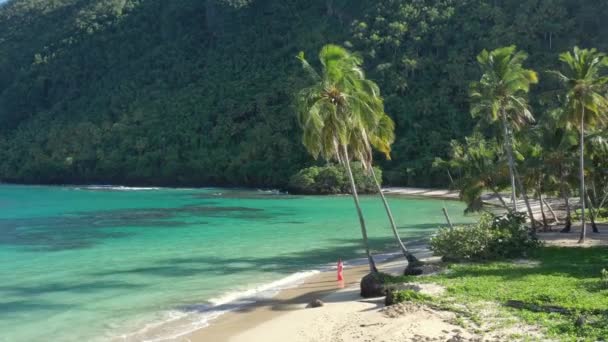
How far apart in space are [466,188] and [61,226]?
32747 millimetres

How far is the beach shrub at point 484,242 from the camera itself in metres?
21.8

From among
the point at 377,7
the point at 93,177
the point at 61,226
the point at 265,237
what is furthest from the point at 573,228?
the point at 93,177

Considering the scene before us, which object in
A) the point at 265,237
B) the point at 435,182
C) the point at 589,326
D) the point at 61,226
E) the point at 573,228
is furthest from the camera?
the point at 435,182

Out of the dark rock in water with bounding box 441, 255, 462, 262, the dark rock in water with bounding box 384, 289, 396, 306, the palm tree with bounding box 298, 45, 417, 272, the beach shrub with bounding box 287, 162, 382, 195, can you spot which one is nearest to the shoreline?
the dark rock in water with bounding box 441, 255, 462, 262

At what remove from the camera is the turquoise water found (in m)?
18.2

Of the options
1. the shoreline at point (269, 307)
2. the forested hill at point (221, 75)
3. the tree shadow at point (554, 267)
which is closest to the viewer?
the shoreline at point (269, 307)

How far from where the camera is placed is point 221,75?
123 m

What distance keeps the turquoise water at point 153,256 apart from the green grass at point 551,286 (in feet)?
26.8

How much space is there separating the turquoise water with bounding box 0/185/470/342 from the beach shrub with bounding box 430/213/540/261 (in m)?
6.67

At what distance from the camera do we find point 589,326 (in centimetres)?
1180

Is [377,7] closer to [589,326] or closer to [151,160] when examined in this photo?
[151,160]

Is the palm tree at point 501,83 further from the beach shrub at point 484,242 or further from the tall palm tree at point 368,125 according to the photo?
the tall palm tree at point 368,125

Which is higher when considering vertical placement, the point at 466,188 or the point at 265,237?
the point at 466,188

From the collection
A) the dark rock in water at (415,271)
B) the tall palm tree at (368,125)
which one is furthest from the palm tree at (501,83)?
the dark rock in water at (415,271)
